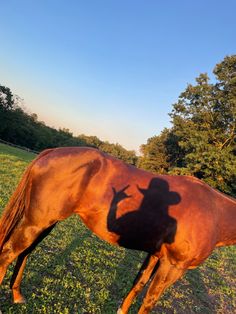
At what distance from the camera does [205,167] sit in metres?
30.3

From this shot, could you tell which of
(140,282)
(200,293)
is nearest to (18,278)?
(140,282)

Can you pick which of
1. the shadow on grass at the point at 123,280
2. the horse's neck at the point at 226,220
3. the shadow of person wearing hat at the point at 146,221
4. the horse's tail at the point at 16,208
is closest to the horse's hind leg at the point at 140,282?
the shadow on grass at the point at 123,280

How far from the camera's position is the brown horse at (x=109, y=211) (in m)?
3.67

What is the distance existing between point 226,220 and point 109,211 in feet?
6.19

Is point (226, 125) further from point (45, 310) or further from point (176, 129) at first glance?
point (45, 310)

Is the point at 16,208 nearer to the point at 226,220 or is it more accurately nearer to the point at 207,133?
the point at 226,220

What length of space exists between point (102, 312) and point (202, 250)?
5.78 feet

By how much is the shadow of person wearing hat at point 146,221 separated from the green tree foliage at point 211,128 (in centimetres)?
2608

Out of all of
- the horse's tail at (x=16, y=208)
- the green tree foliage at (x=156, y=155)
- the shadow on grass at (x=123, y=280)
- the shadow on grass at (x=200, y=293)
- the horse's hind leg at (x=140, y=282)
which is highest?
the green tree foliage at (x=156, y=155)

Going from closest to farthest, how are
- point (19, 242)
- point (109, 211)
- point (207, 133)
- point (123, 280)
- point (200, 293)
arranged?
point (19, 242) < point (109, 211) < point (123, 280) < point (200, 293) < point (207, 133)

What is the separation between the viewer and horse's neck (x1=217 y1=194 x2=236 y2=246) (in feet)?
14.3

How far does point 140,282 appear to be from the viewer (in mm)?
4324

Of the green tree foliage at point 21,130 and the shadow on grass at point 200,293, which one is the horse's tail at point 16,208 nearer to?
the shadow on grass at point 200,293

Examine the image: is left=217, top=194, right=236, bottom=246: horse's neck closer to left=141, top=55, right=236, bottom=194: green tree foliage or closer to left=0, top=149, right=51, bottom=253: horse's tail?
left=0, top=149, right=51, bottom=253: horse's tail
